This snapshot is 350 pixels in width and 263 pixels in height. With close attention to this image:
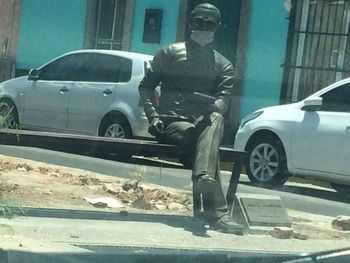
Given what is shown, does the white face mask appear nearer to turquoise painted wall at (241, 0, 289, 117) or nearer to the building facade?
the building facade

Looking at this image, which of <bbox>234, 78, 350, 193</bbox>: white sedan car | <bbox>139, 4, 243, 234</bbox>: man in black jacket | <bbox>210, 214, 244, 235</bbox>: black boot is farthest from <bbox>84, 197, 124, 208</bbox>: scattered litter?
<bbox>234, 78, 350, 193</bbox>: white sedan car

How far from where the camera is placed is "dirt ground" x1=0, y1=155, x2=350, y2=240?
7469 mm

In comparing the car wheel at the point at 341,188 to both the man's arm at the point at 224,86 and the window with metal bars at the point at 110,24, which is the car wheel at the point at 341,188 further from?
the window with metal bars at the point at 110,24

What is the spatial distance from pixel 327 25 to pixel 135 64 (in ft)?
15.1

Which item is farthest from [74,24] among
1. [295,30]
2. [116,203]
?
[116,203]

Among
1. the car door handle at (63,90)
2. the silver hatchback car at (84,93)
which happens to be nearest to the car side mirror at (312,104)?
the silver hatchback car at (84,93)

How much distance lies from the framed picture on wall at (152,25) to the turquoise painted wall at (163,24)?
0.08m

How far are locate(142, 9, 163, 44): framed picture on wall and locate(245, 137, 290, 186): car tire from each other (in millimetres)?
5877

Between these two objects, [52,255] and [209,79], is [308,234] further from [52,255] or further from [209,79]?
[52,255]

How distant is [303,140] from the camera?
35.2ft

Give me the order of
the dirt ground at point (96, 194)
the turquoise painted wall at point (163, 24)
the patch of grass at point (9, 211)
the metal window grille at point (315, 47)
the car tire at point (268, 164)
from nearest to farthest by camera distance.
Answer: the patch of grass at point (9, 211) < the dirt ground at point (96, 194) < the car tire at point (268, 164) < the metal window grille at point (315, 47) < the turquoise painted wall at point (163, 24)

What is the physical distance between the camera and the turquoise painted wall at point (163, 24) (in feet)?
54.3

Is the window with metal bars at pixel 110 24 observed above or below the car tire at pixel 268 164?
above

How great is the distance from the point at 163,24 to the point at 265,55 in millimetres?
2202
